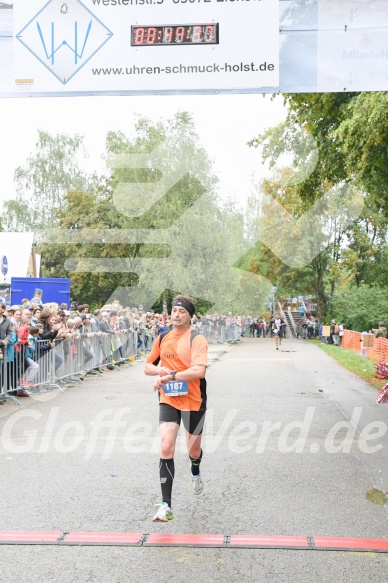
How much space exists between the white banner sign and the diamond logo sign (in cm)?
1

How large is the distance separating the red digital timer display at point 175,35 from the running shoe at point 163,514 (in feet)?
15.3

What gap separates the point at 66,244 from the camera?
2367 inches

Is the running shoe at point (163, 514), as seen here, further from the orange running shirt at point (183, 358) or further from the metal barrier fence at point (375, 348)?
the metal barrier fence at point (375, 348)

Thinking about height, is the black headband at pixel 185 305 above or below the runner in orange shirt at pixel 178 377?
above

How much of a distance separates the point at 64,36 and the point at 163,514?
5.12m

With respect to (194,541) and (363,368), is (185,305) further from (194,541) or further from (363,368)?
(363,368)

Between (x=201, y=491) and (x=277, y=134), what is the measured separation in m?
13.0

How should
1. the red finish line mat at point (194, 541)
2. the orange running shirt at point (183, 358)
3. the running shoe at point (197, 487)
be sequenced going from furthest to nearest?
the running shoe at point (197, 487) → the orange running shirt at point (183, 358) → the red finish line mat at point (194, 541)

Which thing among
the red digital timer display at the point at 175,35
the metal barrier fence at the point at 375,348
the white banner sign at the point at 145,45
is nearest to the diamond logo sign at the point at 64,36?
the white banner sign at the point at 145,45

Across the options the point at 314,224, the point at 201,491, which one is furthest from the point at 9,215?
the point at 201,491

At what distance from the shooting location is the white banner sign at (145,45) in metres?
8.11

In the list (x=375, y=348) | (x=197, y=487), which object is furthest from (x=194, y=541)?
(x=375, y=348)

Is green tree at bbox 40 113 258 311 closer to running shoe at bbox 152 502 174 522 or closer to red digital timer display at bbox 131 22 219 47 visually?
red digital timer display at bbox 131 22 219 47

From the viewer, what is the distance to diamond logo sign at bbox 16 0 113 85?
27.3 ft
